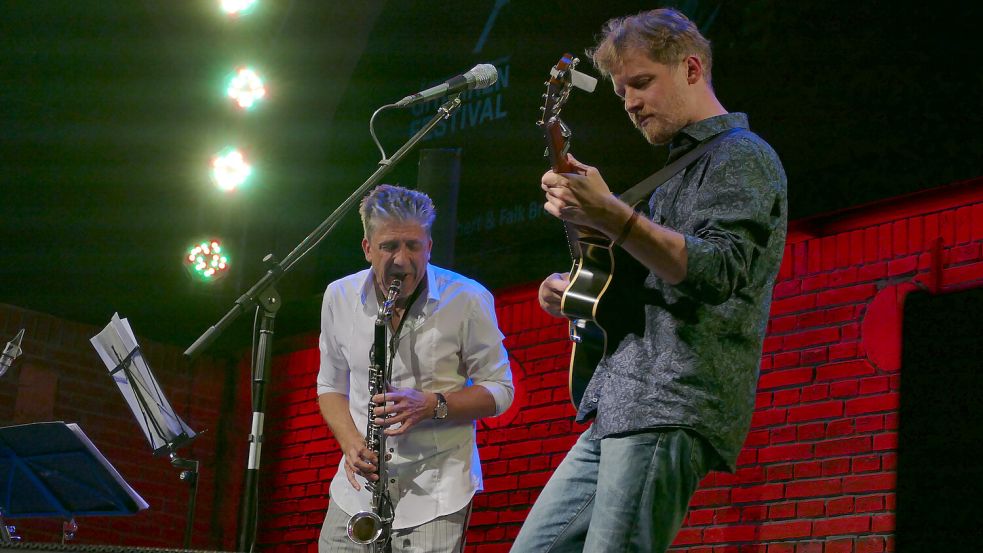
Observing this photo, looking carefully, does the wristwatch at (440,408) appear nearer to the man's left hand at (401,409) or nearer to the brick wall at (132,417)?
the man's left hand at (401,409)

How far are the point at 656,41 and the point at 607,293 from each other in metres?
0.54

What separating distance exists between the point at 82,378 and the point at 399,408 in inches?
144

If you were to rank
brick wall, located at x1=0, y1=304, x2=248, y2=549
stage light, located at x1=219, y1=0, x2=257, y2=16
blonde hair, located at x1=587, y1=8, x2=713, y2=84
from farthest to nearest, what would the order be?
1. stage light, located at x1=219, y1=0, x2=257, y2=16
2. brick wall, located at x1=0, y1=304, x2=248, y2=549
3. blonde hair, located at x1=587, y1=8, x2=713, y2=84

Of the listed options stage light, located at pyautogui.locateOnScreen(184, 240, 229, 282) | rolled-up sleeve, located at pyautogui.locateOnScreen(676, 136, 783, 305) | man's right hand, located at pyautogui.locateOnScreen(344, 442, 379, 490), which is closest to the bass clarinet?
man's right hand, located at pyautogui.locateOnScreen(344, 442, 379, 490)

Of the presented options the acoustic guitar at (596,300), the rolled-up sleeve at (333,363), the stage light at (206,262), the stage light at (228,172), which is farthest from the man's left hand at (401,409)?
the stage light at (228,172)

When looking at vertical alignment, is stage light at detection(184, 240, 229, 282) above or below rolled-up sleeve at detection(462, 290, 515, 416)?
above

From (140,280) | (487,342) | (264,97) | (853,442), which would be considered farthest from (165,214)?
(853,442)

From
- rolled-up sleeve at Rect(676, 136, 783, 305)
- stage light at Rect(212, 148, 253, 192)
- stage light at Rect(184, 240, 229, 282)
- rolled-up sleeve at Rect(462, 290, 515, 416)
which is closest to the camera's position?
rolled-up sleeve at Rect(676, 136, 783, 305)

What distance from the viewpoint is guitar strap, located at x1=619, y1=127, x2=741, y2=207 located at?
218 cm

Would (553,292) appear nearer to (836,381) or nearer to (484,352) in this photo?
(484,352)

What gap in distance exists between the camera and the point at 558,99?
96.1 inches

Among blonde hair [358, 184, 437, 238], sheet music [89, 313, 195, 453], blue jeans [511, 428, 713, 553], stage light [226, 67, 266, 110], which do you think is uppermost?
stage light [226, 67, 266, 110]

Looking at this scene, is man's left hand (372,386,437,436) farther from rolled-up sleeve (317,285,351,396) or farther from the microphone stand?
the microphone stand

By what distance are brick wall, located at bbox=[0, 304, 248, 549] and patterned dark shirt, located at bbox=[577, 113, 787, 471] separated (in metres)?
4.63
